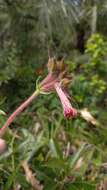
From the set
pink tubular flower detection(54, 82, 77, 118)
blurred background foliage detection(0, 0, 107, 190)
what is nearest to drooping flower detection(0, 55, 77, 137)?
pink tubular flower detection(54, 82, 77, 118)

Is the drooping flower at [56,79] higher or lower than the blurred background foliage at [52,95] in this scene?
higher

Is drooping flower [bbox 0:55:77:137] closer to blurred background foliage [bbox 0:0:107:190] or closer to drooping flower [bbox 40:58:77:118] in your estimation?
drooping flower [bbox 40:58:77:118]

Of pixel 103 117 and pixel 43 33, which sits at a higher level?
pixel 43 33

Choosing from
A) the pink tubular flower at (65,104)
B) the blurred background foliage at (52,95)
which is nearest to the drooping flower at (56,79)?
the pink tubular flower at (65,104)

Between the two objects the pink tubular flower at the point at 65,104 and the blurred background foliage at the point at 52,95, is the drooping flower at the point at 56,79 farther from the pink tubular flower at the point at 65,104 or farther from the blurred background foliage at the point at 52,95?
the blurred background foliage at the point at 52,95

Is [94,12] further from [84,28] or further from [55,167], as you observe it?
[55,167]

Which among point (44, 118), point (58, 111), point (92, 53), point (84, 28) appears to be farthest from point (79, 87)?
point (84, 28)
